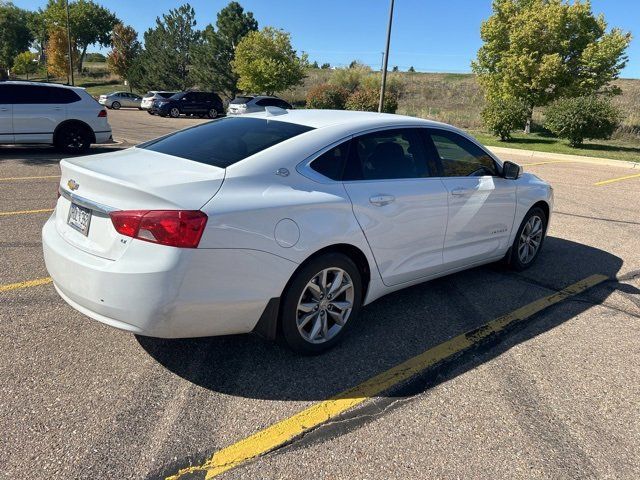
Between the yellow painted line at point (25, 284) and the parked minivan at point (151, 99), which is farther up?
the parked minivan at point (151, 99)

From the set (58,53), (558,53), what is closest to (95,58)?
(58,53)

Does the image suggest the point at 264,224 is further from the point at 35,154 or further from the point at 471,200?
the point at 35,154

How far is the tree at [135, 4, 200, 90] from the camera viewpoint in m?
50.5

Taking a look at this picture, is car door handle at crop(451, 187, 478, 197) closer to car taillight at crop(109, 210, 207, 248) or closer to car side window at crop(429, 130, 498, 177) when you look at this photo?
car side window at crop(429, 130, 498, 177)

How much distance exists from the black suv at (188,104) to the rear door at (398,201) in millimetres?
28914

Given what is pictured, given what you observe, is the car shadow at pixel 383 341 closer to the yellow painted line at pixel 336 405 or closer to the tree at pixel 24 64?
the yellow painted line at pixel 336 405

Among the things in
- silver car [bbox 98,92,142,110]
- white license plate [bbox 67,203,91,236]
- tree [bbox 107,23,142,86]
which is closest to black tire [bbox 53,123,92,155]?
white license plate [bbox 67,203,91,236]

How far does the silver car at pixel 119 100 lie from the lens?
3625cm

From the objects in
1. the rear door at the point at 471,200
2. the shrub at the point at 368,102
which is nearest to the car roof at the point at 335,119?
the rear door at the point at 471,200

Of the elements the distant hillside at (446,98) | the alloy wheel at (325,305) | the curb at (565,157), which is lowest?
the alloy wheel at (325,305)

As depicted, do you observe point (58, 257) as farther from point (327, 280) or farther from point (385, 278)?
point (385, 278)

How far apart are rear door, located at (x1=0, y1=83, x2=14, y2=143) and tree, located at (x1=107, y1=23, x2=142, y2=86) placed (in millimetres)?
58483

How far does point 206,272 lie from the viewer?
2.60 m

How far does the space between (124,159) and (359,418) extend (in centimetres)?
219
